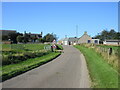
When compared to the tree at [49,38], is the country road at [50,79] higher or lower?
lower

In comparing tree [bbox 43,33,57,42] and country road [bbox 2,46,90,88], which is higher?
tree [bbox 43,33,57,42]

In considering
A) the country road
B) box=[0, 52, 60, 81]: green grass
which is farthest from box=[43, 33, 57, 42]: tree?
the country road

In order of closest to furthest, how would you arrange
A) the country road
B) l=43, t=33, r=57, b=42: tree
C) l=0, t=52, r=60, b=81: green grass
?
1. the country road
2. l=0, t=52, r=60, b=81: green grass
3. l=43, t=33, r=57, b=42: tree

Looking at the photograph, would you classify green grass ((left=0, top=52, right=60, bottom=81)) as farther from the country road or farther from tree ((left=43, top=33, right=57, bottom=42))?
tree ((left=43, top=33, right=57, bottom=42))

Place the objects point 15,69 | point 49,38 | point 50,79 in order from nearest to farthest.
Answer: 1. point 50,79
2. point 15,69
3. point 49,38

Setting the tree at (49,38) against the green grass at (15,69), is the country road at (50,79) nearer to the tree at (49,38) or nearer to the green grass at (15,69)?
the green grass at (15,69)

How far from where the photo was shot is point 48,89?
870 centimetres

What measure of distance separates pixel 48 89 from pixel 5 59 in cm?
1187

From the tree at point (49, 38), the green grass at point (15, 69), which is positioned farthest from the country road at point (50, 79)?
the tree at point (49, 38)

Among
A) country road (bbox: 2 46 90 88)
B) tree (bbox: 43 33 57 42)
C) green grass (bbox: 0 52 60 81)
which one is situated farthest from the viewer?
tree (bbox: 43 33 57 42)

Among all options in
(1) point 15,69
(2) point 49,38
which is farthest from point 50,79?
(2) point 49,38

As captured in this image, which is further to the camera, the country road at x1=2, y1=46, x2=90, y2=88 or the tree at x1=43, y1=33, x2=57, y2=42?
the tree at x1=43, y1=33, x2=57, y2=42

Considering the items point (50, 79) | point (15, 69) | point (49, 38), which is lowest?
point (50, 79)

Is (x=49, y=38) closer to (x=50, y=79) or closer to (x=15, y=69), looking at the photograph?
(x=15, y=69)
